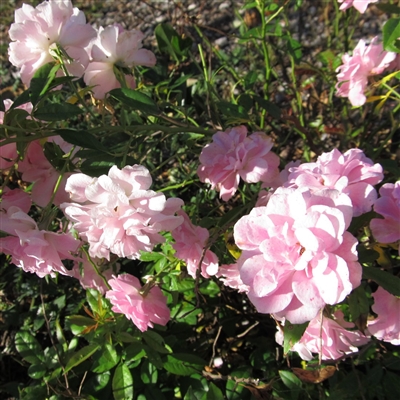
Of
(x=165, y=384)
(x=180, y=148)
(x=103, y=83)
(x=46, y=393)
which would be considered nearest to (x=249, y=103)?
(x=103, y=83)

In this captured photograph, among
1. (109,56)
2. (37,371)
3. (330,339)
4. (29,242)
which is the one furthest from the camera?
(37,371)

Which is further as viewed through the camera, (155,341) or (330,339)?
(155,341)

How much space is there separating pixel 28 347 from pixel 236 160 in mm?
830

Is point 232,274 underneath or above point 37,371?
above

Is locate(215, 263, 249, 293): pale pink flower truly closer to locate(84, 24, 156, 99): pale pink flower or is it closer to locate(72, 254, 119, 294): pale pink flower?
locate(72, 254, 119, 294): pale pink flower

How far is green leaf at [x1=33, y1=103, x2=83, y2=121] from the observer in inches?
31.7

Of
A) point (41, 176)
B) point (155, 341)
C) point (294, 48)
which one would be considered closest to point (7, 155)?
point (41, 176)

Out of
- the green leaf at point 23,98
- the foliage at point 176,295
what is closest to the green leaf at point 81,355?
the foliage at point 176,295

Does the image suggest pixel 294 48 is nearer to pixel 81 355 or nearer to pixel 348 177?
pixel 348 177

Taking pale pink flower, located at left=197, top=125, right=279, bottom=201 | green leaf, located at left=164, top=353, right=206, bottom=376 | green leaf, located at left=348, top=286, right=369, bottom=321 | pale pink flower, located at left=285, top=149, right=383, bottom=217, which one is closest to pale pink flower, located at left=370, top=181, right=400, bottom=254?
pale pink flower, located at left=285, top=149, right=383, bottom=217

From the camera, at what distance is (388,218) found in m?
0.70

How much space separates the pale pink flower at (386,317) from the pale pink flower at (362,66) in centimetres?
54

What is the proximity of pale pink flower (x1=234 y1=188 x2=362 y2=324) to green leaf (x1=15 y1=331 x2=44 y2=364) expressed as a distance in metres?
0.86

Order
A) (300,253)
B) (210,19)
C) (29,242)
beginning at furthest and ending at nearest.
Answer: (210,19), (29,242), (300,253)
